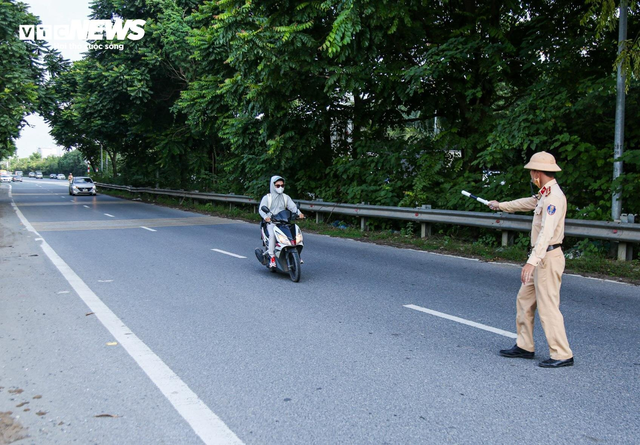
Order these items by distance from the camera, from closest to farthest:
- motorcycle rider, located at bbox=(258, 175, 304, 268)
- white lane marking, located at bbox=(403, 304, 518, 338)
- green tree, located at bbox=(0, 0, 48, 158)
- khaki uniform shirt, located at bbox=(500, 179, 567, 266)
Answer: khaki uniform shirt, located at bbox=(500, 179, 567, 266) < white lane marking, located at bbox=(403, 304, 518, 338) < motorcycle rider, located at bbox=(258, 175, 304, 268) < green tree, located at bbox=(0, 0, 48, 158)

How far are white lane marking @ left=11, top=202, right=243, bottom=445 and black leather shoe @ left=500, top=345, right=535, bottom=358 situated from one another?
2.71 metres

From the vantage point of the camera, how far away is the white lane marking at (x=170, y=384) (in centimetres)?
360

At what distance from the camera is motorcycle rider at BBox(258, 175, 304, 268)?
9.35 metres

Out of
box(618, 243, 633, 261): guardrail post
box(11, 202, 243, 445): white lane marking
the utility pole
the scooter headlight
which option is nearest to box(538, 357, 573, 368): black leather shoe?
box(11, 202, 243, 445): white lane marking

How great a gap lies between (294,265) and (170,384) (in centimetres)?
460

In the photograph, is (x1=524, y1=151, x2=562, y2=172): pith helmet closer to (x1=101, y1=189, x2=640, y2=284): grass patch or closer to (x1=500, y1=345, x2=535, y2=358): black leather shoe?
(x1=500, y1=345, x2=535, y2=358): black leather shoe

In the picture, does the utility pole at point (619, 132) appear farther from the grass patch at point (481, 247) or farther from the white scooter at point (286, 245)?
the white scooter at point (286, 245)

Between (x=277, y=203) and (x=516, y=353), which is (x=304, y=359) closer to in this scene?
(x=516, y=353)

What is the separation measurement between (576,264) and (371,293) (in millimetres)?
4364

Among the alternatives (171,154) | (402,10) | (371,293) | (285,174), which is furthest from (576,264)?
(171,154)

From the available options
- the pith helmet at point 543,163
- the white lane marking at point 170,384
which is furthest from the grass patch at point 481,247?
the white lane marking at point 170,384

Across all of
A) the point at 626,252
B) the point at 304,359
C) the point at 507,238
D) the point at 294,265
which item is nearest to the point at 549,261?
the point at 304,359

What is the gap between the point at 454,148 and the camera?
15375 millimetres

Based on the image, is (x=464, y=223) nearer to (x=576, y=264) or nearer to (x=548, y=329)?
(x=576, y=264)
